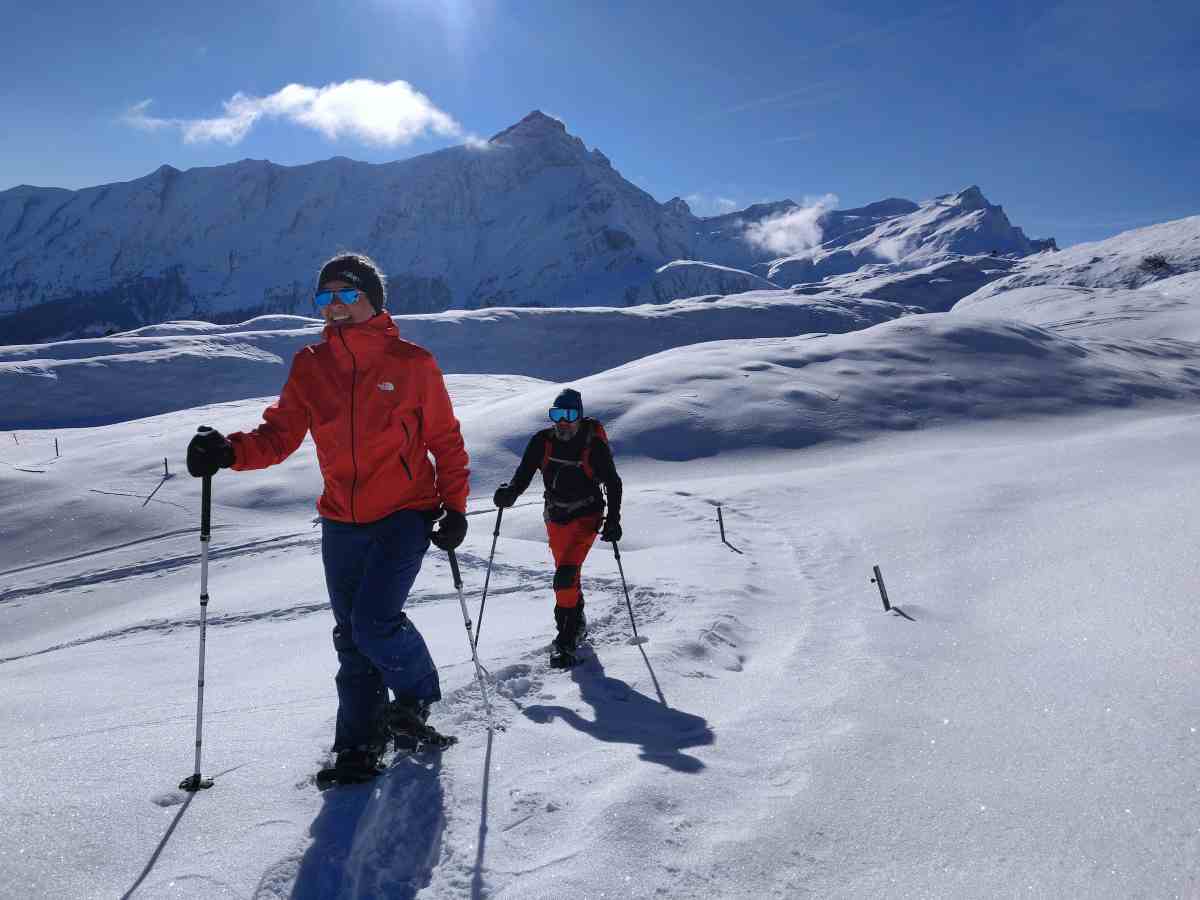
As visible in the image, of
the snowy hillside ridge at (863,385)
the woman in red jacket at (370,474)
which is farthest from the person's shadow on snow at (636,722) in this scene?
the snowy hillside ridge at (863,385)

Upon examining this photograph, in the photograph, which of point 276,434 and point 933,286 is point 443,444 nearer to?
point 276,434

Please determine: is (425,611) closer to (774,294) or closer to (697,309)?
(697,309)

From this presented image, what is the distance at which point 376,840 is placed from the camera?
9.20 feet

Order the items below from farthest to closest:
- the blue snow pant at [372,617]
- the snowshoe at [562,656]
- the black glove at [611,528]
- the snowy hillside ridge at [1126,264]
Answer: the snowy hillside ridge at [1126,264]
the black glove at [611,528]
the snowshoe at [562,656]
the blue snow pant at [372,617]

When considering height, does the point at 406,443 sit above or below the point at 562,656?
above

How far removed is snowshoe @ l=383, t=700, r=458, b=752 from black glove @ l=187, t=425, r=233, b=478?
133 cm

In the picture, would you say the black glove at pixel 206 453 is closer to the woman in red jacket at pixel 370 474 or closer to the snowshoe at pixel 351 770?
the woman in red jacket at pixel 370 474

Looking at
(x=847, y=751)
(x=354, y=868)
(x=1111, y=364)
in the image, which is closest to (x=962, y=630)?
(x=847, y=751)

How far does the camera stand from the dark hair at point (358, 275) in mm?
3488

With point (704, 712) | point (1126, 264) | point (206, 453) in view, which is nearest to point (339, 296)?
point (206, 453)

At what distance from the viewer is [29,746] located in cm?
346

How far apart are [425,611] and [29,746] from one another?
419 centimetres

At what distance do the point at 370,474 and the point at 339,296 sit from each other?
84 centimetres

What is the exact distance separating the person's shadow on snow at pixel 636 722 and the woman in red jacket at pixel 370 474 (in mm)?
804
